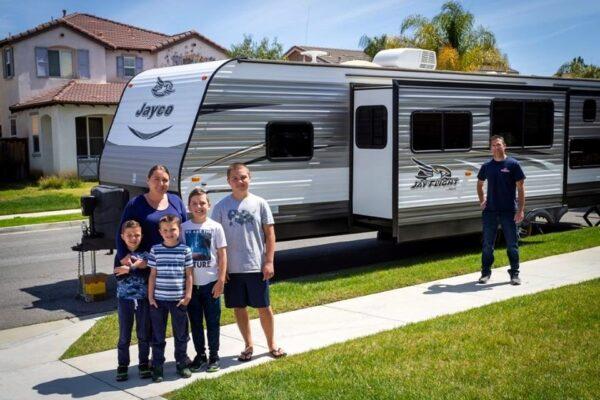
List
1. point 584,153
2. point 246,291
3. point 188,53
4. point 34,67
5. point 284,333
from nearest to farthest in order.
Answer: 1. point 246,291
2. point 284,333
3. point 584,153
4. point 34,67
5. point 188,53

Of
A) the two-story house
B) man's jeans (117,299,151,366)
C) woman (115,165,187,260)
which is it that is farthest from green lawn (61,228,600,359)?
the two-story house

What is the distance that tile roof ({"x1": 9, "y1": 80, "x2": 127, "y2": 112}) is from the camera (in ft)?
89.9

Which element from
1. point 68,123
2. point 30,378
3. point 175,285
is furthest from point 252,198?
point 68,123

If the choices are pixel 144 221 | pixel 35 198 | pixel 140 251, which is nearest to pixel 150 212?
pixel 144 221

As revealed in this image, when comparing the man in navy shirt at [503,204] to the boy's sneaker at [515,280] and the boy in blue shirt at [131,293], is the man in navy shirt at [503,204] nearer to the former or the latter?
the boy's sneaker at [515,280]

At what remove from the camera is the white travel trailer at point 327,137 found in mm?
9750

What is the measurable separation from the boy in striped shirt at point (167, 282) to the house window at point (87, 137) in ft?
79.8

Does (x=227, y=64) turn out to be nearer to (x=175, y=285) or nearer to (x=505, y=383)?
(x=175, y=285)

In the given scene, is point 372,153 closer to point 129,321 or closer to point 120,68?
point 129,321

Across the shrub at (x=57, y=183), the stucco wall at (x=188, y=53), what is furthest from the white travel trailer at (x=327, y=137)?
the stucco wall at (x=188, y=53)

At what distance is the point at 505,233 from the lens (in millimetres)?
9492

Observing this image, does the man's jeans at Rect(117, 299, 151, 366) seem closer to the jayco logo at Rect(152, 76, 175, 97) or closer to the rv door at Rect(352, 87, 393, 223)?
the jayco logo at Rect(152, 76, 175, 97)

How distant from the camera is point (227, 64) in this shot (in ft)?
32.0

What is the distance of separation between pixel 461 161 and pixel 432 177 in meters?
0.73
